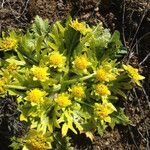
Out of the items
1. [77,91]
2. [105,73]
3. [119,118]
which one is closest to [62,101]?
[77,91]

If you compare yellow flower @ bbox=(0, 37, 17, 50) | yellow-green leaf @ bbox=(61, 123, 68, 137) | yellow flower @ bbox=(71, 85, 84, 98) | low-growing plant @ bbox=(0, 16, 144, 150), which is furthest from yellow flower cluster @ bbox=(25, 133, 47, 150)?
yellow flower @ bbox=(0, 37, 17, 50)

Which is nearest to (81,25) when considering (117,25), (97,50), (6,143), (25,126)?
(97,50)

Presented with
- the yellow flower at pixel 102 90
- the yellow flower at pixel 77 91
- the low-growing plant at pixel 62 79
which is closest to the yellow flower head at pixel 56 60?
the low-growing plant at pixel 62 79

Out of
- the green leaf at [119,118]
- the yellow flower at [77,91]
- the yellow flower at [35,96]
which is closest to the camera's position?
the yellow flower at [35,96]

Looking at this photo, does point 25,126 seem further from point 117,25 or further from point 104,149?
point 117,25

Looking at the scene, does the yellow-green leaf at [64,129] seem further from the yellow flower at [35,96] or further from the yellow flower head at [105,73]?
the yellow flower head at [105,73]

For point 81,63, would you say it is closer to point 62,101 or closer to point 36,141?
point 62,101
